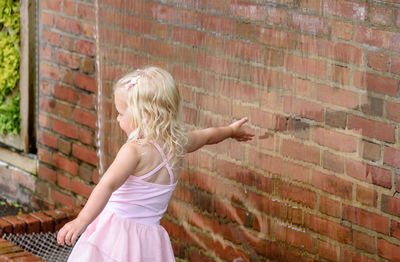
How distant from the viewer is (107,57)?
12.5 ft

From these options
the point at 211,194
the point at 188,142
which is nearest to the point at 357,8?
the point at 188,142

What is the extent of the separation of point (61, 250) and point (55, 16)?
1327 millimetres

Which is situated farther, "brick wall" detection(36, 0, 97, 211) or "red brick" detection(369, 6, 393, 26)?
"brick wall" detection(36, 0, 97, 211)

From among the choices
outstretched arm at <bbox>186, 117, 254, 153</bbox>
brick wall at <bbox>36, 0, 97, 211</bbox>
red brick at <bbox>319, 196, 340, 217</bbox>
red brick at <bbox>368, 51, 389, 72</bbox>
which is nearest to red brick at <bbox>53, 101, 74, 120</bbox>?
brick wall at <bbox>36, 0, 97, 211</bbox>

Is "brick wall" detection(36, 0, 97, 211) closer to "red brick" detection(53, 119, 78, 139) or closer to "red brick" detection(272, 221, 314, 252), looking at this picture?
"red brick" detection(53, 119, 78, 139)

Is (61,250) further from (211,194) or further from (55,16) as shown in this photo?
(55,16)

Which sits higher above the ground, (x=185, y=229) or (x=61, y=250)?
(x=185, y=229)

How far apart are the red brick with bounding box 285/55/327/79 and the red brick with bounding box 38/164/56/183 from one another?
2.15 metres

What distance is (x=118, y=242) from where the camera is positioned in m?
2.79

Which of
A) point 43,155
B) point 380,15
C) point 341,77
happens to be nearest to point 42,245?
point 43,155

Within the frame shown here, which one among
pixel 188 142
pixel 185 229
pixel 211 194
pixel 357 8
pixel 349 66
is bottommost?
pixel 185 229

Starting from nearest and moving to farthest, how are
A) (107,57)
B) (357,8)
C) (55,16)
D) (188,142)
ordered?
1. (357,8)
2. (188,142)
3. (107,57)
4. (55,16)

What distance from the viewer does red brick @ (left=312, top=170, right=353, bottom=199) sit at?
8.77 ft

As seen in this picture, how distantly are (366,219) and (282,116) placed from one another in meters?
0.50
